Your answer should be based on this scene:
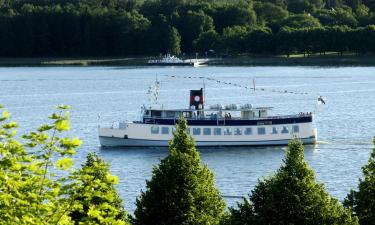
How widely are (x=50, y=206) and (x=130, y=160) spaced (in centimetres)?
5151

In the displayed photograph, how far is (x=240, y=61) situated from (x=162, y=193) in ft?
498

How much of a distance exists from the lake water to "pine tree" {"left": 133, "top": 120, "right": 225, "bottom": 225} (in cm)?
656

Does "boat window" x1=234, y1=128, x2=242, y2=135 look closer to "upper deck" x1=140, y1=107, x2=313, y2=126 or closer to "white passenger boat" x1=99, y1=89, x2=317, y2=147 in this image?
"white passenger boat" x1=99, y1=89, x2=317, y2=147

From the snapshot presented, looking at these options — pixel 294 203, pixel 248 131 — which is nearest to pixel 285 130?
pixel 248 131

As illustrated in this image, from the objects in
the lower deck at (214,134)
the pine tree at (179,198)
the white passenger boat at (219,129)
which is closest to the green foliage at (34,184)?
the pine tree at (179,198)

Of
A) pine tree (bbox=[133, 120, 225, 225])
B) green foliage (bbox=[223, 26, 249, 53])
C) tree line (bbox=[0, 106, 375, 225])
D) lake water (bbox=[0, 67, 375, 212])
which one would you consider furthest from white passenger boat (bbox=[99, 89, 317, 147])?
green foliage (bbox=[223, 26, 249, 53])

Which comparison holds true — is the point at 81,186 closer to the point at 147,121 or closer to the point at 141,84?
the point at 147,121

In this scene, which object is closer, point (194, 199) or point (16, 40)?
point (194, 199)

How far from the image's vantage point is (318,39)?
7067 inches

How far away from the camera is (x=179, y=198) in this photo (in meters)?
30.6

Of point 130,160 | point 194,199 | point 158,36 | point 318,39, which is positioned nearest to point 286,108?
point 130,160

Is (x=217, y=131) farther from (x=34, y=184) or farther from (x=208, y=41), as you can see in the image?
(x=208, y=41)

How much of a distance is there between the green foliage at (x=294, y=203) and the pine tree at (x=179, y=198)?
7.46 feet

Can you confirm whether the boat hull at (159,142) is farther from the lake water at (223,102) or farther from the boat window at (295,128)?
the boat window at (295,128)
